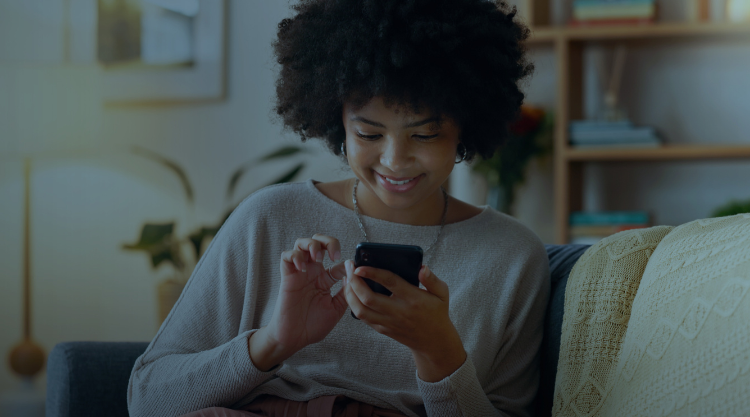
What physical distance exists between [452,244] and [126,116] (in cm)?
210

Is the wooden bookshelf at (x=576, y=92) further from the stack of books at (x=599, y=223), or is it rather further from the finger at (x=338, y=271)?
the finger at (x=338, y=271)

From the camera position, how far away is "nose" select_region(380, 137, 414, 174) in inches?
44.7

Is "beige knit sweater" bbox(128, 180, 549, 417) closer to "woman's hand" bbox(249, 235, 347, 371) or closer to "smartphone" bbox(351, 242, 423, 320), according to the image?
"woman's hand" bbox(249, 235, 347, 371)

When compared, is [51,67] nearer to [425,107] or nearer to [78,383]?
[78,383]

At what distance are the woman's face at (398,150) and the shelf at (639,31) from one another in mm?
1640

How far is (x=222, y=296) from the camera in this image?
1.21m

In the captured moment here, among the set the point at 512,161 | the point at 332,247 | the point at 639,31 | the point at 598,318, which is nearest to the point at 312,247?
the point at 332,247

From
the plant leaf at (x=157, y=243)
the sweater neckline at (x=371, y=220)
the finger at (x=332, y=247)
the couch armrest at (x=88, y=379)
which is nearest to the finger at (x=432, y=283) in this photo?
the finger at (x=332, y=247)

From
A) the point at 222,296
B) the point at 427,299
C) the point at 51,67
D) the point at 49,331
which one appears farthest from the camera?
the point at 49,331

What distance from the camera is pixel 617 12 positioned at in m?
2.70

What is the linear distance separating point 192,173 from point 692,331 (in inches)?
96.6

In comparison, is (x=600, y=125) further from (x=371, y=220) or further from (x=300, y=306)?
(x=300, y=306)

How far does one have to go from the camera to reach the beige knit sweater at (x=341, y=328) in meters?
1.09

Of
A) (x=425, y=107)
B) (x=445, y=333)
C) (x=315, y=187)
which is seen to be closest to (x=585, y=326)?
(x=445, y=333)
